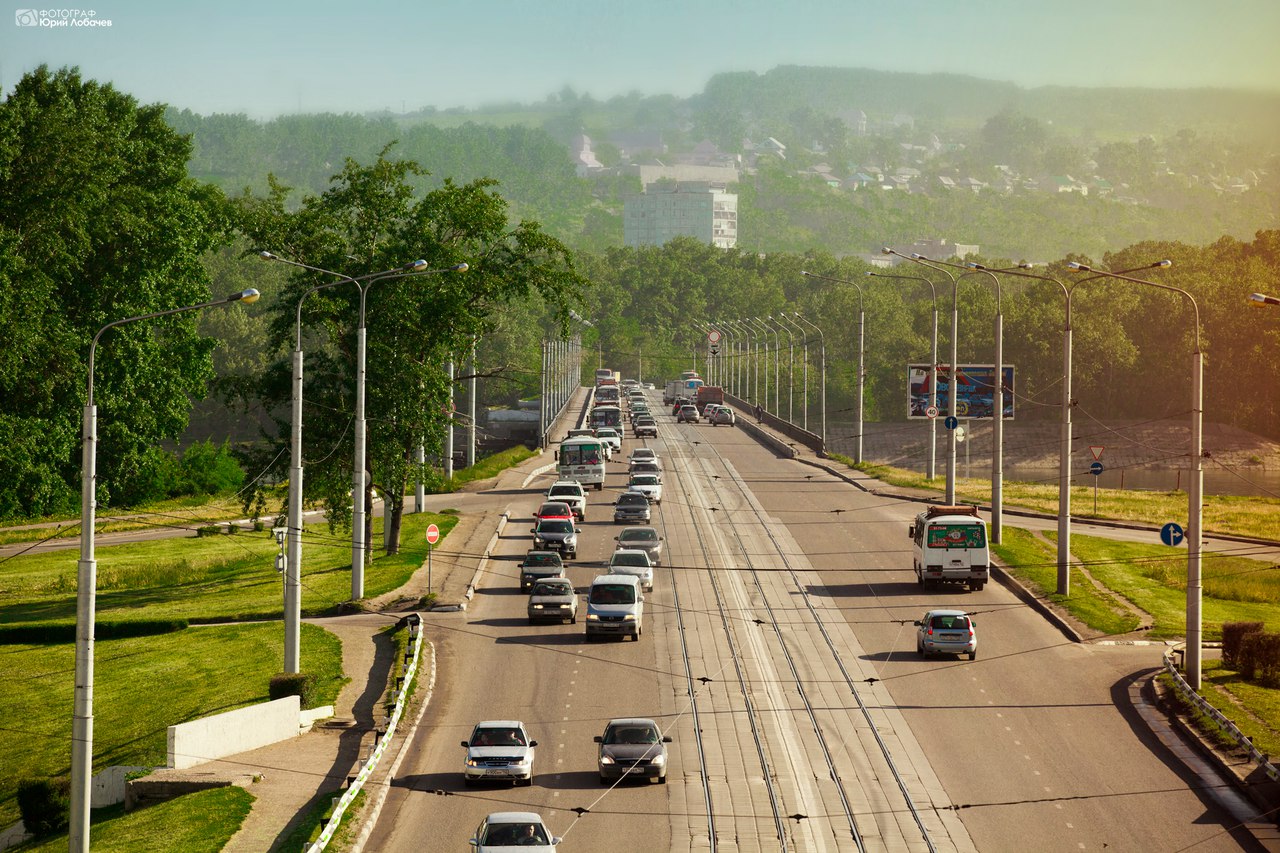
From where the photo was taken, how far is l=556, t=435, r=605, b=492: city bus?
89.6m

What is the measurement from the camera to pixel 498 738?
1371 inches

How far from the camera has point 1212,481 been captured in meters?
146

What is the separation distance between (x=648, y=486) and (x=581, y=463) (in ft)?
22.6

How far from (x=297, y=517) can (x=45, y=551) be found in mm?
38964

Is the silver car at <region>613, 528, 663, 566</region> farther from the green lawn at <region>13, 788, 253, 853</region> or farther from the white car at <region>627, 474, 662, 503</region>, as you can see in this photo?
the green lawn at <region>13, 788, 253, 853</region>

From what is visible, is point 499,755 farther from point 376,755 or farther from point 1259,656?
point 1259,656

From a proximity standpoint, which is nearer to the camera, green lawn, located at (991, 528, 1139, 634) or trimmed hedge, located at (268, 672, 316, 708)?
trimmed hedge, located at (268, 672, 316, 708)

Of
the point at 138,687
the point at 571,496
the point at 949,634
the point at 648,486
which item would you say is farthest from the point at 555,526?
the point at 949,634

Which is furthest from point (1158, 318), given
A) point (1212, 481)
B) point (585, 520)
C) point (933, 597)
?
point (933, 597)

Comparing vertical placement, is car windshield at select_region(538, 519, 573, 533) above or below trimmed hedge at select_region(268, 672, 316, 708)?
above

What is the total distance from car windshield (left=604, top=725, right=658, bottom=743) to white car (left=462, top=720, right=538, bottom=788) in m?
1.80

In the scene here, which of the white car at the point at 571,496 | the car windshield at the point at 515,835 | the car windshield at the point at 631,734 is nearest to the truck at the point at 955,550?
the white car at the point at 571,496

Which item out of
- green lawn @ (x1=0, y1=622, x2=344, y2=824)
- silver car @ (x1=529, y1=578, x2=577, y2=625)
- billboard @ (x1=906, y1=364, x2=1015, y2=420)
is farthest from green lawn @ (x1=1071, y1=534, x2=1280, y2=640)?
billboard @ (x1=906, y1=364, x2=1015, y2=420)

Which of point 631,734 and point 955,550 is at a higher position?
point 955,550
